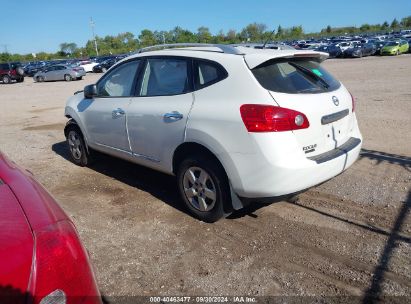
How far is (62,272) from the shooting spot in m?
1.69

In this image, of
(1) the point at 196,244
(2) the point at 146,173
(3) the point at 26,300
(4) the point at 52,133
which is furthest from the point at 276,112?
(4) the point at 52,133

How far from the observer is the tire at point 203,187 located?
3.73m

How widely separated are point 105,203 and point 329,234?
270 cm

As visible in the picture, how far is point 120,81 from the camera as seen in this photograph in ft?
16.6

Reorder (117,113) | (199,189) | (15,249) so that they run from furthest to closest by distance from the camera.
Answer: (117,113)
(199,189)
(15,249)

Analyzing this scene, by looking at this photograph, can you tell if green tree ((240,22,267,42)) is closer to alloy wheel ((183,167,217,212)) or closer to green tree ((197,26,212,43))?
green tree ((197,26,212,43))

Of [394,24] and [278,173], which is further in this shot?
[394,24]

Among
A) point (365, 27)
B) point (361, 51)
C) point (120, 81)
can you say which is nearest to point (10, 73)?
point (361, 51)

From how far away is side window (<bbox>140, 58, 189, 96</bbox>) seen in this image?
13.5 feet

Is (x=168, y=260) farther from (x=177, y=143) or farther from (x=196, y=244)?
(x=177, y=143)

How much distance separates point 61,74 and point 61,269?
112ft

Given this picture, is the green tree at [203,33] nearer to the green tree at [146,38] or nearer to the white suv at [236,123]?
the green tree at [146,38]

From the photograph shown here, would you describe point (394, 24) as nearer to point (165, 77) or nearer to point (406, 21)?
point (406, 21)

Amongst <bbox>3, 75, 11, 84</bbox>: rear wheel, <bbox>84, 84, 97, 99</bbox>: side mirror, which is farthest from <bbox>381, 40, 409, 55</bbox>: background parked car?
<bbox>84, 84, 97, 99</bbox>: side mirror
